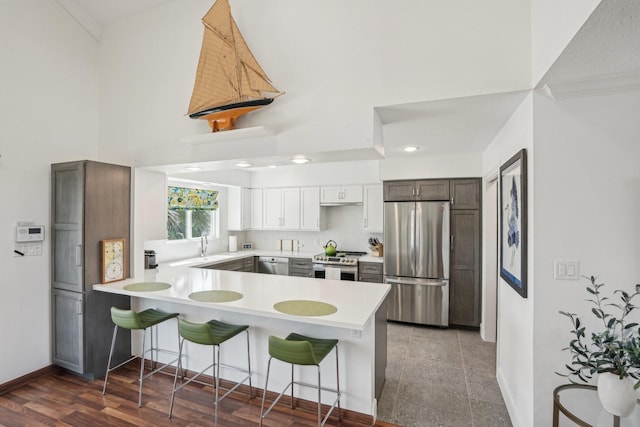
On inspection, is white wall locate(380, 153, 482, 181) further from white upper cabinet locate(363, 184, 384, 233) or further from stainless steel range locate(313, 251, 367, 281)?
stainless steel range locate(313, 251, 367, 281)

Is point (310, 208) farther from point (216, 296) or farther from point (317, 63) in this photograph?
point (317, 63)

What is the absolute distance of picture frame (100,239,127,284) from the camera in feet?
9.29

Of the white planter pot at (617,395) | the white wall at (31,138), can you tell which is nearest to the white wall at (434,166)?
the white planter pot at (617,395)

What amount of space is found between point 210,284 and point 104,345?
1.16 metres

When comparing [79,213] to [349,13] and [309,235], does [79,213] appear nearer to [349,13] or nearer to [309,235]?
[349,13]

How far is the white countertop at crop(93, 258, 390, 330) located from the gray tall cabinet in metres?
0.22

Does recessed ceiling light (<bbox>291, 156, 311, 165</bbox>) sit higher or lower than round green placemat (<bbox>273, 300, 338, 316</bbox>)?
higher

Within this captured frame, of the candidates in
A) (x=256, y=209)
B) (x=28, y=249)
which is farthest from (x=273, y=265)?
(x=28, y=249)

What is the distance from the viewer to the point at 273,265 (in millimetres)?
5227

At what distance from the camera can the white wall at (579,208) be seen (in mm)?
1639

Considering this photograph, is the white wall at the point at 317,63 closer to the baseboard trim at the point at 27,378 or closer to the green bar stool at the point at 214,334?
the green bar stool at the point at 214,334

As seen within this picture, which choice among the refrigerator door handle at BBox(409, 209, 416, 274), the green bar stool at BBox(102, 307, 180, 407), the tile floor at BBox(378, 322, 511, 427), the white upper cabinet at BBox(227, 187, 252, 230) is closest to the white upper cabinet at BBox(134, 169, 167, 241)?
the green bar stool at BBox(102, 307, 180, 407)

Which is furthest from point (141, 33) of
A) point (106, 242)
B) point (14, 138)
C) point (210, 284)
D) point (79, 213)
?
point (210, 284)

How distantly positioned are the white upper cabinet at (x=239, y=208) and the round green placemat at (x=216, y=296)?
10.0ft
